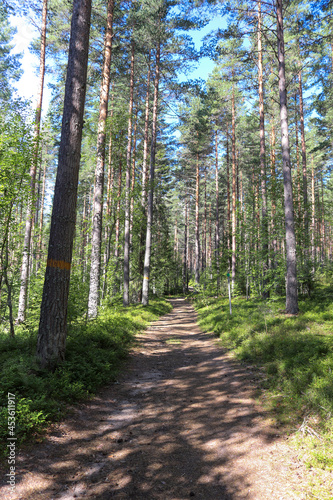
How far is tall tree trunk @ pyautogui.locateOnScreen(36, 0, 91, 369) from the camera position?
195 inches

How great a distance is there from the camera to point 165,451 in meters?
3.47

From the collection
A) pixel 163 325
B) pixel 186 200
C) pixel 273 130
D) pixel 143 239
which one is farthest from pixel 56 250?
pixel 186 200

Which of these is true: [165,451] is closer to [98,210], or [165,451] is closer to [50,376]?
[50,376]

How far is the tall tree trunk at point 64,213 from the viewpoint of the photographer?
495 cm

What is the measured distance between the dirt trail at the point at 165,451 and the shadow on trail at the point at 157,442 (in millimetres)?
11

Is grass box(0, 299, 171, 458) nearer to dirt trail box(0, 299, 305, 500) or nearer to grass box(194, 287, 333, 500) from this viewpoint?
dirt trail box(0, 299, 305, 500)

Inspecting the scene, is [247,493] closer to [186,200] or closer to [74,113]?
[74,113]

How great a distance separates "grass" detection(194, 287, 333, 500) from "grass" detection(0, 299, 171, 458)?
3173mm

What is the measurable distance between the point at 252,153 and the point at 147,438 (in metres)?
28.5

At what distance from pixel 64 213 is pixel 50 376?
9.49ft

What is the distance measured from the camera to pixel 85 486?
2.80 meters

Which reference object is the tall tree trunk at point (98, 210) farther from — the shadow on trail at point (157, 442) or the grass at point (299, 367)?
the grass at point (299, 367)

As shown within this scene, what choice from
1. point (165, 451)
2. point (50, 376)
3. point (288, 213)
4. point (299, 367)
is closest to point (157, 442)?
point (165, 451)

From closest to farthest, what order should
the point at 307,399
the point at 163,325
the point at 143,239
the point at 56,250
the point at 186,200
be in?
1. the point at 307,399
2. the point at 56,250
3. the point at 163,325
4. the point at 143,239
5. the point at 186,200
